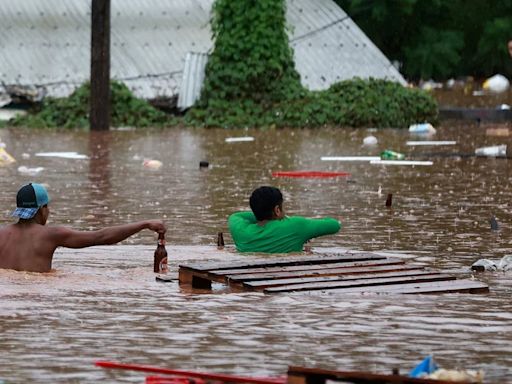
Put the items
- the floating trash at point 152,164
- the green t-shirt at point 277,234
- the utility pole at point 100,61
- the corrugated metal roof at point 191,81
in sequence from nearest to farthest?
the green t-shirt at point 277,234
the floating trash at point 152,164
the utility pole at point 100,61
the corrugated metal roof at point 191,81

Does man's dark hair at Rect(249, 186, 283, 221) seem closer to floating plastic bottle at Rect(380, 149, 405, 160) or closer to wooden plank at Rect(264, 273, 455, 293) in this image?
wooden plank at Rect(264, 273, 455, 293)

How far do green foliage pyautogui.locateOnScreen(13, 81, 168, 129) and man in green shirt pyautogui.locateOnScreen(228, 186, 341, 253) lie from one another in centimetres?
1800

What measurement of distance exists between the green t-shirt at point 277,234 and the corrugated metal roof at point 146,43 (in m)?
19.0

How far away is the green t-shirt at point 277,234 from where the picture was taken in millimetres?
11656

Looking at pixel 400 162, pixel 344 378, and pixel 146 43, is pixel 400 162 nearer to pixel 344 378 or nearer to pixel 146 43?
pixel 146 43

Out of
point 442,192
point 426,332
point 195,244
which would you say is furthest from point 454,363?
point 442,192

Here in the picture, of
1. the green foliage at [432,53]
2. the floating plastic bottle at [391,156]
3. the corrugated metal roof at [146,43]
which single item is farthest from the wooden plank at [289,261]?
the green foliage at [432,53]

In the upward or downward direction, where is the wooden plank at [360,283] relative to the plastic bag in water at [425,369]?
upward

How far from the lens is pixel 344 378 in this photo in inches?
257

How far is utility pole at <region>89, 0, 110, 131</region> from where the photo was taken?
1097 inches

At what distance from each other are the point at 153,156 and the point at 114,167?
2.02 metres

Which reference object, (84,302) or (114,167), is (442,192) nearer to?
(114,167)

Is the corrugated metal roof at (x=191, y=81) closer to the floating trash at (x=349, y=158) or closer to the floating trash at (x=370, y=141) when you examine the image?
the floating trash at (x=370, y=141)

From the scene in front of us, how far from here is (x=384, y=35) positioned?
48.1 metres
